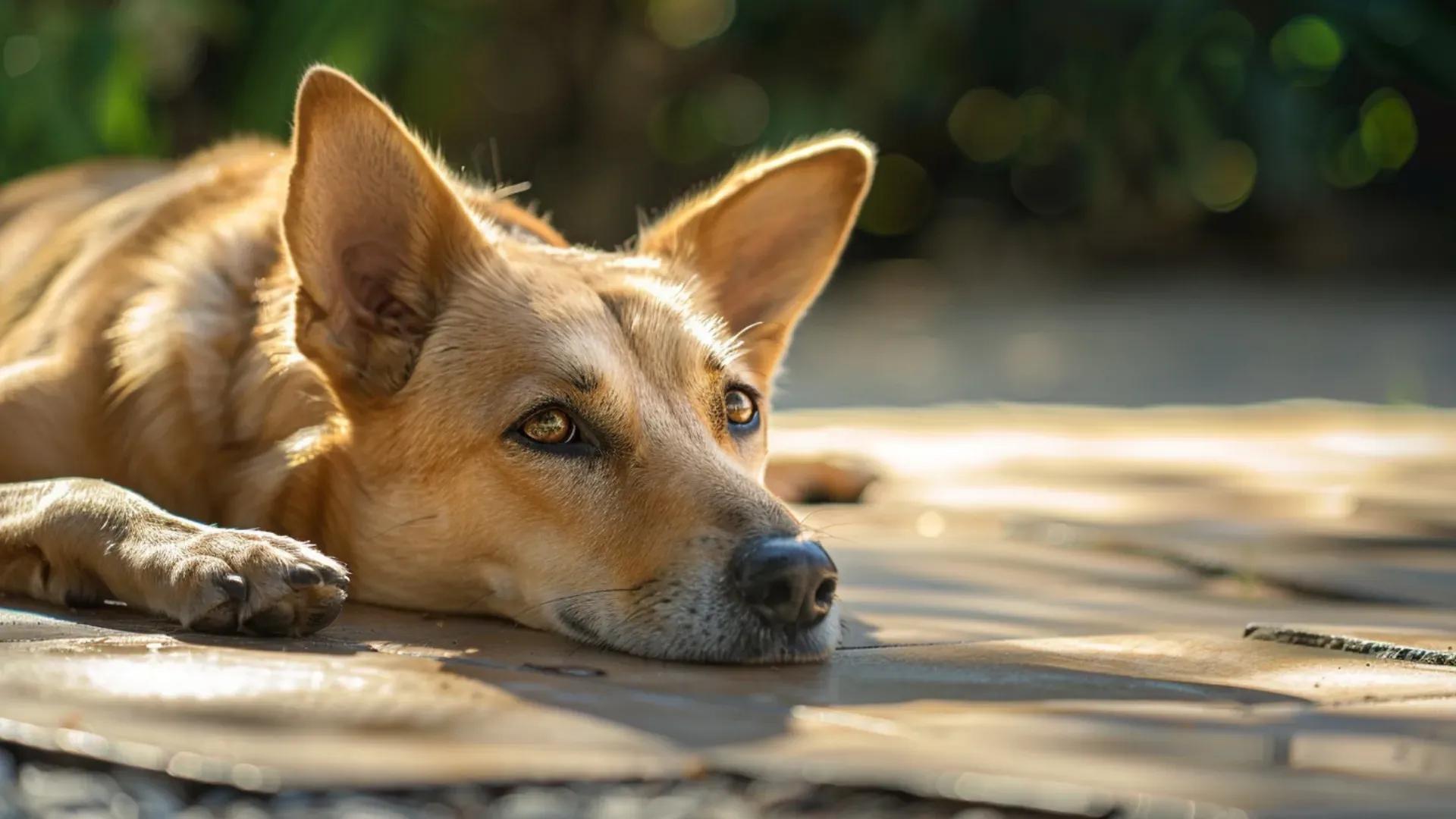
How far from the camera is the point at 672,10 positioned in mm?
10211

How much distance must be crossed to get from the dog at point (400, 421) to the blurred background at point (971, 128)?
4155mm

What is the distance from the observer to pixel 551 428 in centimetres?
295

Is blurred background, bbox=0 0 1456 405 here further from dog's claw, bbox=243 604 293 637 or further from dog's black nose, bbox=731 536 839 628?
dog's claw, bbox=243 604 293 637

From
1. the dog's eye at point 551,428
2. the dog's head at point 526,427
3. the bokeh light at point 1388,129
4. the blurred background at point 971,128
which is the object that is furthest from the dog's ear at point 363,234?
the bokeh light at point 1388,129

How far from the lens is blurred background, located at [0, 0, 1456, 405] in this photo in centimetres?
845

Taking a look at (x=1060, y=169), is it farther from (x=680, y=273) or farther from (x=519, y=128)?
(x=680, y=273)

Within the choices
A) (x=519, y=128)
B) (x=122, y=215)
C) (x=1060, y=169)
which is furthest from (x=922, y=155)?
(x=122, y=215)

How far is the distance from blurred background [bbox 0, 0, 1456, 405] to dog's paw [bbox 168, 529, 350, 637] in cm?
501

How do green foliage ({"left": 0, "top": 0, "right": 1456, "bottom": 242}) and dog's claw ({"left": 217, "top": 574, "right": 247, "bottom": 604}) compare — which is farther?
green foliage ({"left": 0, "top": 0, "right": 1456, "bottom": 242})

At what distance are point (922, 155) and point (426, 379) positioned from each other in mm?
8099

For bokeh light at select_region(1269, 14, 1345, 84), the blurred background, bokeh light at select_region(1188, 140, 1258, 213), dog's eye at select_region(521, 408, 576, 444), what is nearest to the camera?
dog's eye at select_region(521, 408, 576, 444)

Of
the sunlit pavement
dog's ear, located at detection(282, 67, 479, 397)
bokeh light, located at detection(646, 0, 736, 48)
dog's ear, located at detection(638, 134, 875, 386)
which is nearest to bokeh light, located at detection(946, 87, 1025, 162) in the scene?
bokeh light, located at detection(646, 0, 736, 48)

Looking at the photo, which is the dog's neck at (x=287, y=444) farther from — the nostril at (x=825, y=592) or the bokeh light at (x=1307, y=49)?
the bokeh light at (x=1307, y=49)

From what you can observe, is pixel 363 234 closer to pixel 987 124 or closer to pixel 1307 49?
pixel 1307 49
